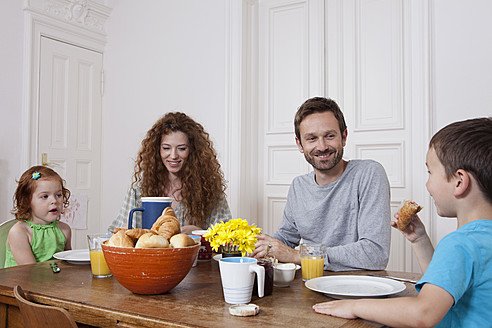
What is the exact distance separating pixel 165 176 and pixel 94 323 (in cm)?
128

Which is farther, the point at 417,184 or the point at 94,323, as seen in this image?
the point at 417,184

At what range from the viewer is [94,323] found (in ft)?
3.48

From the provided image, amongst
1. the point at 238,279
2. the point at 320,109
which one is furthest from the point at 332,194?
the point at 238,279

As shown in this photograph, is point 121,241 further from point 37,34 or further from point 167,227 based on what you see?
point 37,34

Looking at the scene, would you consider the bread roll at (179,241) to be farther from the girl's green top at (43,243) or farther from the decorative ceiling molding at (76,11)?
the decorative ceiling molding at (76,11)

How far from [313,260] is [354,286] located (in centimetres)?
15

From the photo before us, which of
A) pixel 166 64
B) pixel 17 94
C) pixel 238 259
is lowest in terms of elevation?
pixel 238 259

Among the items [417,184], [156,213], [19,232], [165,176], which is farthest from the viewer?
[417,184]

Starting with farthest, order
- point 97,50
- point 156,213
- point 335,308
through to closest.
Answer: point 97,50
point 156,213
point 335,308

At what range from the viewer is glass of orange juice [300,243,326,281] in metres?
1.34

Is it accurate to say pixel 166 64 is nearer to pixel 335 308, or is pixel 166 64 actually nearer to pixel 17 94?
pixel 17 94

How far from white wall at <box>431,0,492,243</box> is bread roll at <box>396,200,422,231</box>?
1492 mm

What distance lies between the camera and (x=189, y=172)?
7.45 ft

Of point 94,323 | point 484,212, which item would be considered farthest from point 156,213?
point 484,212
